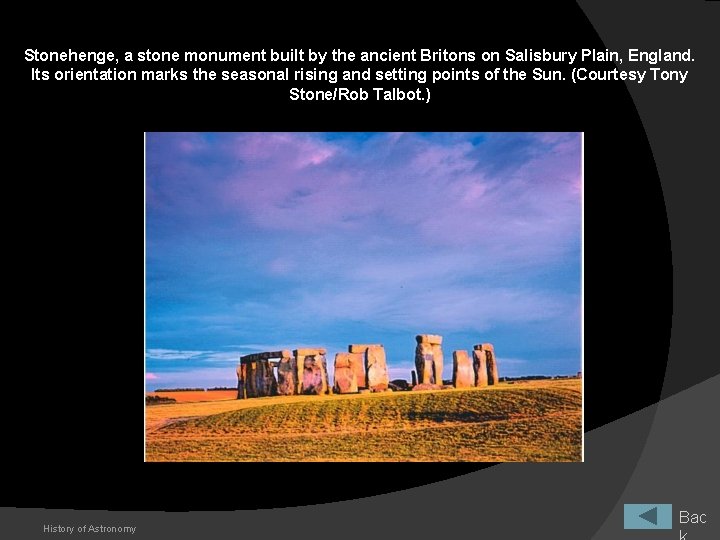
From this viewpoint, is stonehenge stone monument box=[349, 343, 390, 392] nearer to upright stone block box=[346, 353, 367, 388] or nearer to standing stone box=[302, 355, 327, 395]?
upright stone block box=[346, 353, 367, 388]

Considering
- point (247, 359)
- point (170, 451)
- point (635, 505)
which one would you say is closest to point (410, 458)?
point (170, 451)

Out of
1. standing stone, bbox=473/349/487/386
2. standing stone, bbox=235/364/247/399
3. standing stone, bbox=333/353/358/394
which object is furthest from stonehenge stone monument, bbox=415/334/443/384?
standing stone, bbox=235/364/247/399

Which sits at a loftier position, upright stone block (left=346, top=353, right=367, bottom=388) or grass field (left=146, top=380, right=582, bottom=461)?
upright stone block (left=346, top=353, right=367, bottom=388)

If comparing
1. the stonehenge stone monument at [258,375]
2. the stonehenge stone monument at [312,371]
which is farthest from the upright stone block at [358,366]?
the stonehenge stone monument at [258,375]

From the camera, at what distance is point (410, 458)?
1073cm

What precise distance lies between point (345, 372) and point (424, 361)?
83.4 inches

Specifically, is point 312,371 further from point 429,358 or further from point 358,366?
point 429,358

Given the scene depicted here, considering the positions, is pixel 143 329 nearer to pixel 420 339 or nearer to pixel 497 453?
pixel 497 453

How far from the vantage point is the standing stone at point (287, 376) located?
1702 centimetres

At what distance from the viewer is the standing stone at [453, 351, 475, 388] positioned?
17.0 meters

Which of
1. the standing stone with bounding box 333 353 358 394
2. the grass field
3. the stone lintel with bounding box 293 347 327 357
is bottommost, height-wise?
the grass field

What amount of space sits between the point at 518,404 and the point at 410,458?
11.2ft

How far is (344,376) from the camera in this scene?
16.9m

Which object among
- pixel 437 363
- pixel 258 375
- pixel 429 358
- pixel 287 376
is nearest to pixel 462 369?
pixel 437 363
